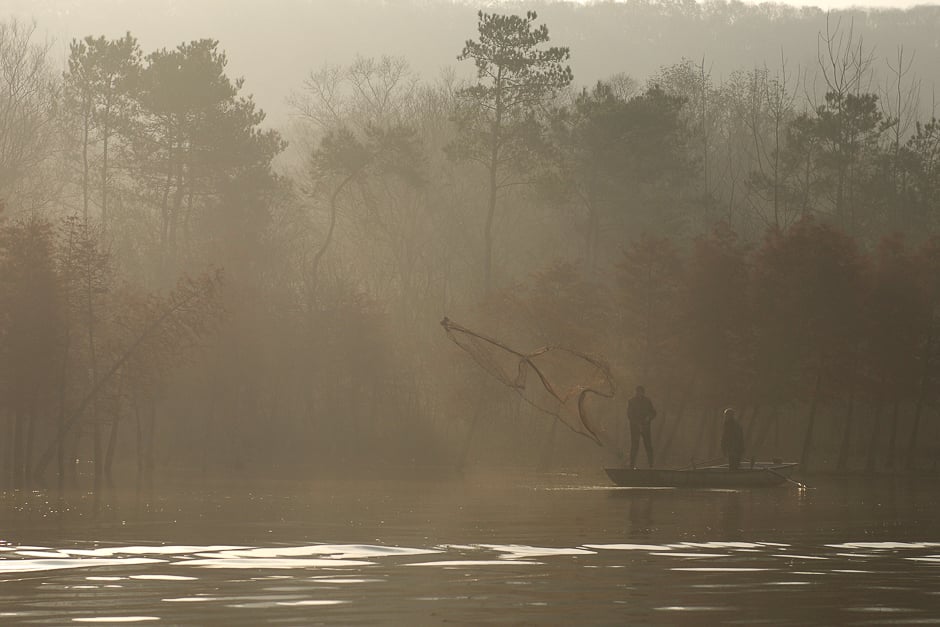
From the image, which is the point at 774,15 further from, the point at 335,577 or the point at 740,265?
the point at 335,577

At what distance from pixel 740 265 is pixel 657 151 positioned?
17859 mm

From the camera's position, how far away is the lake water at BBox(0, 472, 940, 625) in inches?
639

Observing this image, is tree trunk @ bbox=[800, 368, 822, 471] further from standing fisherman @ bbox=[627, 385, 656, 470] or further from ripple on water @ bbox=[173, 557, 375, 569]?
ripple on water @ bbox=[173, 557, 375, 569]

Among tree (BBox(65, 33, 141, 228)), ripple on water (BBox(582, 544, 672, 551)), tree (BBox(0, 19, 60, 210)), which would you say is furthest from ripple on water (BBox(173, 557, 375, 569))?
tree (BBox(0, 19, 60, 210))

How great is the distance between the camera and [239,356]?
78.0 m

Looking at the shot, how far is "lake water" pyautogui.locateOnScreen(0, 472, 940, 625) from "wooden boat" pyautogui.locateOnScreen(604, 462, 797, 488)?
293 inches

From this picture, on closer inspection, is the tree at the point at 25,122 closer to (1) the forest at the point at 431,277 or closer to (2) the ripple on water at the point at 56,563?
(1) the forest at the point at 431,277

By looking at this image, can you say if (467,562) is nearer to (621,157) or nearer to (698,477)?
(698,477)

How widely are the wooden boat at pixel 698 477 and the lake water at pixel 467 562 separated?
7.44 meters

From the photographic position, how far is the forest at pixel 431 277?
2532 inches

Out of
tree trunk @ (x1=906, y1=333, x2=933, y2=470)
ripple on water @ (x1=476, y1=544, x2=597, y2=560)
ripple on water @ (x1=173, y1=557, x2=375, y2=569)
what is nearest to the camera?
ripple on water @ (x1=173, y1=557, x2=375, y2=569)

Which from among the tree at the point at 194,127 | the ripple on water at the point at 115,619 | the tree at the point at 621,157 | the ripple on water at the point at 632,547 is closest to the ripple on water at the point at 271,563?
the ripple on water at the point at 632,547

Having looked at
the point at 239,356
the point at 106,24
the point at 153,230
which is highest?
the point at 106,24

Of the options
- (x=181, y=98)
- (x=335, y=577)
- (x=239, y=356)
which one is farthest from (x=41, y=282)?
(x=335, y=577)
